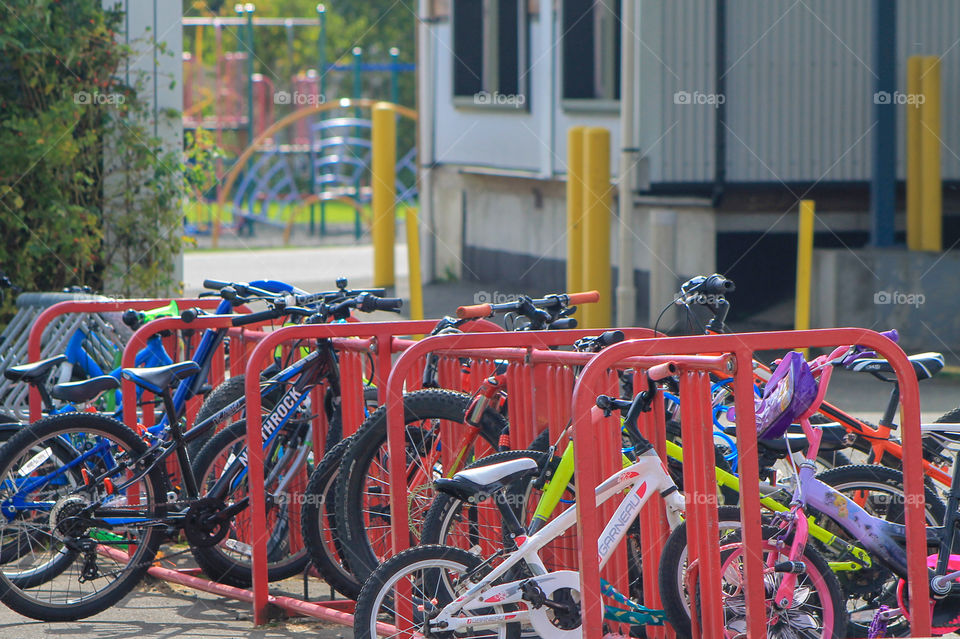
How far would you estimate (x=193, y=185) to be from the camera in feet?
29.6

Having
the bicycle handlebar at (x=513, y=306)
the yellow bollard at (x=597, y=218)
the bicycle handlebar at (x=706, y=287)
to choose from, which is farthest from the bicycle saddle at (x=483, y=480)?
the yellow bollard at (x=597, y=218)

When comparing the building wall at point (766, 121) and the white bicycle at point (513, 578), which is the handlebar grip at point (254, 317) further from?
the building wall at point (766, 121)

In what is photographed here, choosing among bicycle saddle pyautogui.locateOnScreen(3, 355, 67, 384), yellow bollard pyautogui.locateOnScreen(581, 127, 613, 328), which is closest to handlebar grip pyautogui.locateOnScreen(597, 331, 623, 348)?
bicycle saddle pyautogui.locateOnScreen(3, 355, 67, 384)

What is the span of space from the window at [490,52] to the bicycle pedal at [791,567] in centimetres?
1105

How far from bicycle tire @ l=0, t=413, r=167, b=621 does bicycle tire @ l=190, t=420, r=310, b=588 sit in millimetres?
214

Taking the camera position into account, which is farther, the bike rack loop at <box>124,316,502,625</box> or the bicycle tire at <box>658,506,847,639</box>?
the bike rack loop at <box>124,316,502,625</box>

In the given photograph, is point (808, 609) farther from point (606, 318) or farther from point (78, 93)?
point (606, 318)

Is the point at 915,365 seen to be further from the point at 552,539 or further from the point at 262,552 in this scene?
the point at 262,552

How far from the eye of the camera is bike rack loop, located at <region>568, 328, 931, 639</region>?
3912 millimetres

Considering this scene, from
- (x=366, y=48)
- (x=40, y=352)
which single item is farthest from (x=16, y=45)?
(x=366, y=48)

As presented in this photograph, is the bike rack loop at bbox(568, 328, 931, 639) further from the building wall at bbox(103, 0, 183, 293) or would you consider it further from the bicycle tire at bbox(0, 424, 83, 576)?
the building wall at bbox(103, 0, 183, 293)

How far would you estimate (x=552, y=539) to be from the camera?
4211 millimetres

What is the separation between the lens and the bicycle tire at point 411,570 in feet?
13.8

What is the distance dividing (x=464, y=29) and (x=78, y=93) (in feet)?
27.4
